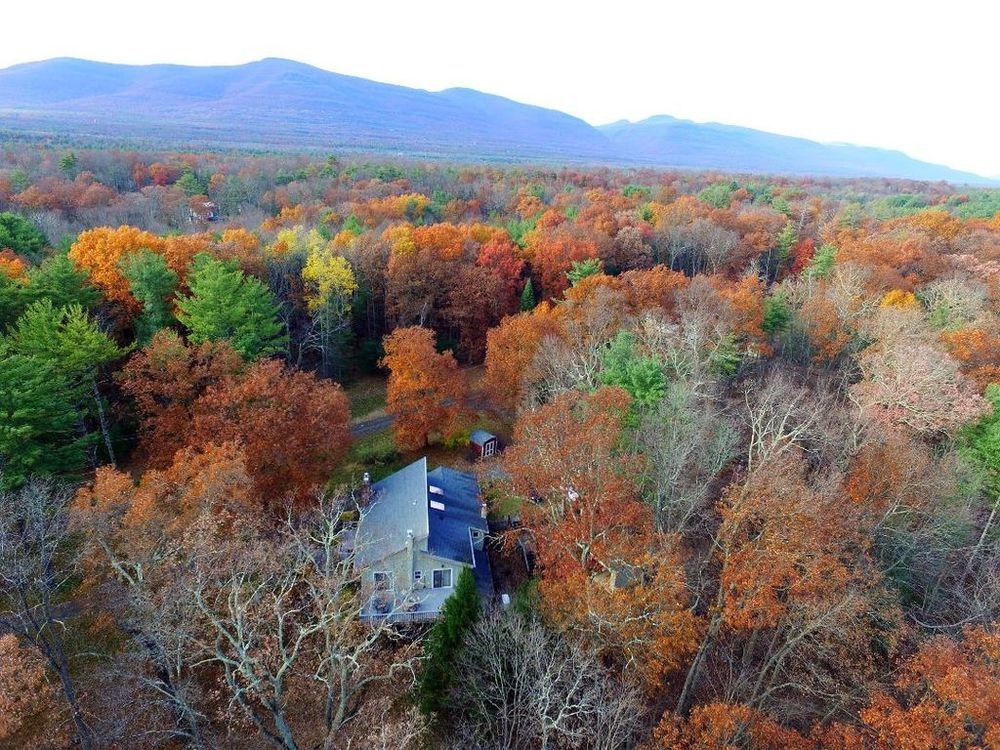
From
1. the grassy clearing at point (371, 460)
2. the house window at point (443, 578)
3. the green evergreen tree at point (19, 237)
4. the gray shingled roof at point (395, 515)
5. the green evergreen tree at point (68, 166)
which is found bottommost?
the grassy clearing at point (371, 460)

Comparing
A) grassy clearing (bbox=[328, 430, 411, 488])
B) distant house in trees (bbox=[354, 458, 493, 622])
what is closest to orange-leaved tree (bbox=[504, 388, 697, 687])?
distant house in trees (bbox=[354, 458, 493, 622])

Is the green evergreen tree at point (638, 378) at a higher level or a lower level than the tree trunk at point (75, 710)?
higher

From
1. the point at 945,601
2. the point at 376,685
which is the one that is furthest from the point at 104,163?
the point at 945,601

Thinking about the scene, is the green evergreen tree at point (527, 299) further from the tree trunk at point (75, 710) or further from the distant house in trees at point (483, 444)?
the tree trunk at point (75, 710)

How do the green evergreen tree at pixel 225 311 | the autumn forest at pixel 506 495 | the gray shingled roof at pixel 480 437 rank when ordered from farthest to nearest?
1. the gray shingled roof at pixel 480 437
2. the green evergreen tree at pixel 225 311
3. the autumn forest at pixel 506 495

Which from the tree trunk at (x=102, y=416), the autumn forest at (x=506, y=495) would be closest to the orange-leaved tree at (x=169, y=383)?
the autumn forest at (x=506, y=495)

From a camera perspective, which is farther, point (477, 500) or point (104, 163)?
point (104, 163)

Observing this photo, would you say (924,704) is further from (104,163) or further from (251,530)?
(104,163)
